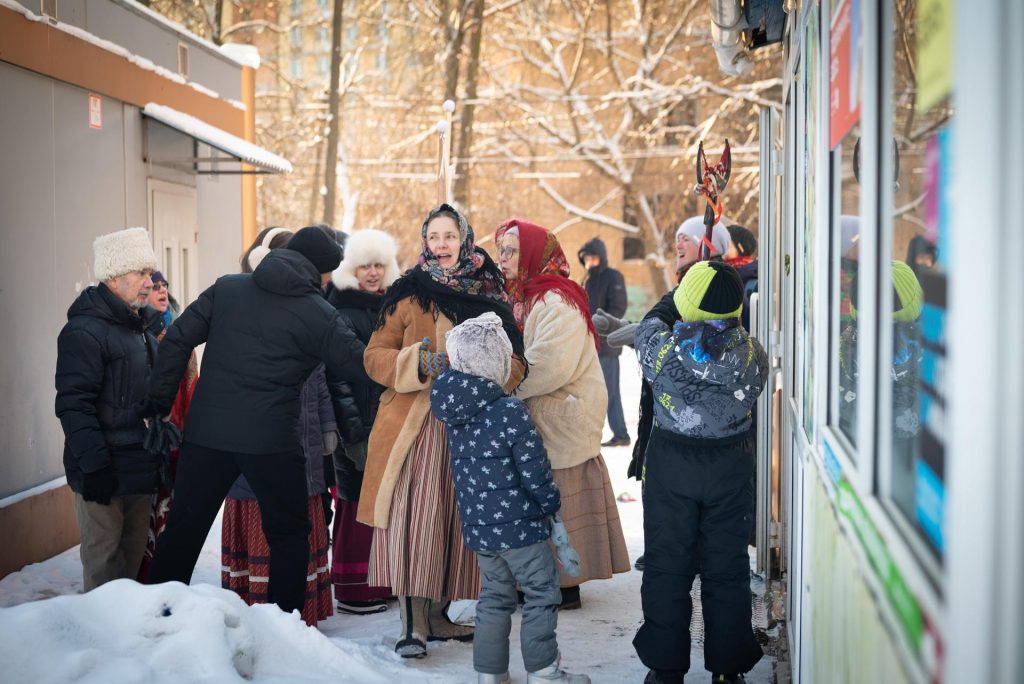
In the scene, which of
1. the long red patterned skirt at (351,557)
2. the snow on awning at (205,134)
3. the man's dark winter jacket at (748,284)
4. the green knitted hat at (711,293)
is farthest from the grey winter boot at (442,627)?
the snow on awning at (205,134)

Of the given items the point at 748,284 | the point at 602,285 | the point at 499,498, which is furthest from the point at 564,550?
the point at 602,285

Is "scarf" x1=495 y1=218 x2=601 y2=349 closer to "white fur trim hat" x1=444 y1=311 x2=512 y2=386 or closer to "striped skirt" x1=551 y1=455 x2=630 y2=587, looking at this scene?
"striped skirt" x1=551 y1=455 x2=630 y2=587

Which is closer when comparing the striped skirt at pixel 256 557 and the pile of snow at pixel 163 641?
the pile of snow at pixel 163 641

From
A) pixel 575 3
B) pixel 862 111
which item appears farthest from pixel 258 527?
pixel 575 3

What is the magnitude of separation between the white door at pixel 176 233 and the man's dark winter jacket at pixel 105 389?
Result: 371 cm

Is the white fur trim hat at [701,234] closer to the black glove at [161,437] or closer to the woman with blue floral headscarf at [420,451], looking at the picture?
the woman with blue floral headscarf at [420,451]

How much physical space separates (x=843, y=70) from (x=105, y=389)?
3.44 meters

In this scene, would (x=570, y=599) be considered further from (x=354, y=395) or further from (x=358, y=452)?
(x=354, y=395)

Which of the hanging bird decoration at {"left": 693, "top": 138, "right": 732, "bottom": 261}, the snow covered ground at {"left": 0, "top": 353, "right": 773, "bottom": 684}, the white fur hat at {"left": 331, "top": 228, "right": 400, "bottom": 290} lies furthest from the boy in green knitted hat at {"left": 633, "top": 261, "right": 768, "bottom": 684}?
the white fur hat at {"left": 331, "top": 228, "right": 400, "bottom": 290}

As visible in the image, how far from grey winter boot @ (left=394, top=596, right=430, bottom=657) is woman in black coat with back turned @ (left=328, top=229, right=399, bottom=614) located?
0.67 metres

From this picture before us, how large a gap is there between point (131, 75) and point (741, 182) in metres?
16.0

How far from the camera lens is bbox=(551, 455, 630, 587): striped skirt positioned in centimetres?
517

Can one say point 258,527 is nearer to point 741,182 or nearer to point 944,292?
point 944,292

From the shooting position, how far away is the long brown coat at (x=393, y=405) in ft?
15.0
